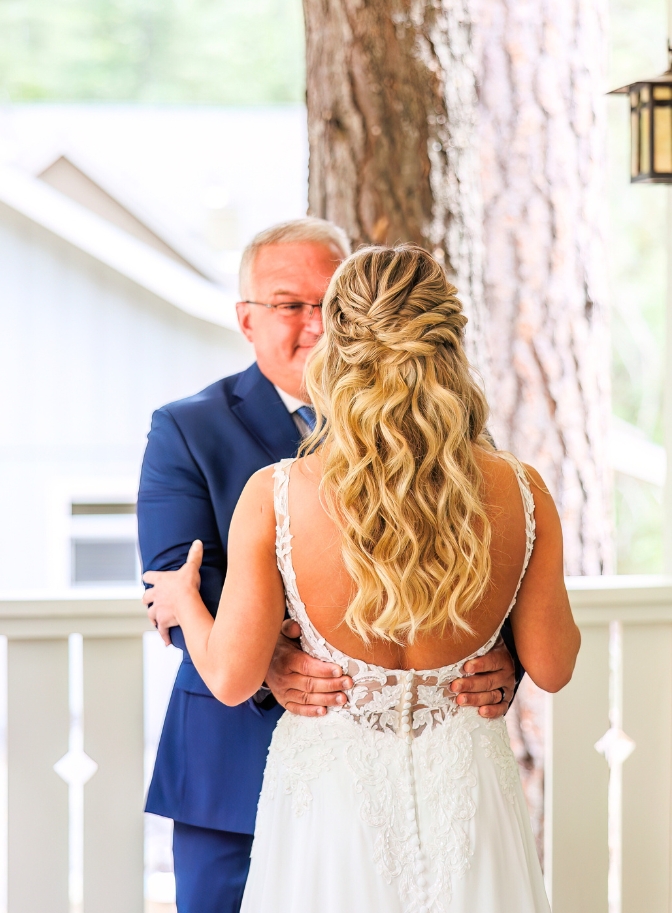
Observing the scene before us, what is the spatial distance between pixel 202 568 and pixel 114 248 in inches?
157

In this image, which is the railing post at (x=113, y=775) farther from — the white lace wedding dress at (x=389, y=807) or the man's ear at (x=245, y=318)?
the man's ear at (x=245, y=318)

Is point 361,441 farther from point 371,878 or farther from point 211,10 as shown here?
point 211,10

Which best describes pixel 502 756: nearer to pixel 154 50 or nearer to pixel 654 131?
pixel 654 131

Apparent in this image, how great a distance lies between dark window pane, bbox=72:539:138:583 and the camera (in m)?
5.81

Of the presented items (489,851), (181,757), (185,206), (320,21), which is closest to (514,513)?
(489,851)

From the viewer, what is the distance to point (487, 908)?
61.8 inches

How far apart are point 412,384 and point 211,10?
15.0 metres

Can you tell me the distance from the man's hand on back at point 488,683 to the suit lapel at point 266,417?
591mm

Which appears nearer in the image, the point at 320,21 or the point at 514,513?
the point at 514,513

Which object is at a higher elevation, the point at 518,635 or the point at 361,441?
the point at 361,441

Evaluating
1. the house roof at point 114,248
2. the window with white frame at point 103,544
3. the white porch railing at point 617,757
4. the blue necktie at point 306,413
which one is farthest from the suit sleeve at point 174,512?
the window with white frame at point 103,544

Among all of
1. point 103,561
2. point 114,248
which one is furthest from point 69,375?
point 103,561

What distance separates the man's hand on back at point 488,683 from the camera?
1.62 m

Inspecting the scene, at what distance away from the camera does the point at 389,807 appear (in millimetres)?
1571
